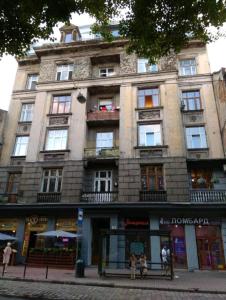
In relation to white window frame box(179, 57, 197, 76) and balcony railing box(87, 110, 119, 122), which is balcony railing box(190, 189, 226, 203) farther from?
white window frame box(179, 57, 197, 76)

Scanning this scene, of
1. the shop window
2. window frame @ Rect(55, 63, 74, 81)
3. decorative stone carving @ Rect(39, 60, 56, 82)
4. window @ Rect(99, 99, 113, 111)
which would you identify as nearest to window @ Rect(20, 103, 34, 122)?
decorative stone carving @ Rect(39, 60, 56, 82)

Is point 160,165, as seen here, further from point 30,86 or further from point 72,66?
point 30,86

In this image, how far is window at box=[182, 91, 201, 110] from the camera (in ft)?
73.7

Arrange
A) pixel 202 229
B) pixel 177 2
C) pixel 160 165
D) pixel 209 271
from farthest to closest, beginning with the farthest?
pixel 160 165, pixel 202 229, pixel 209 271, pixel 177 2

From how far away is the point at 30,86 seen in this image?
26641mm

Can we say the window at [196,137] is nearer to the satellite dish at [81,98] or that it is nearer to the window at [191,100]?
the window at [191,100]

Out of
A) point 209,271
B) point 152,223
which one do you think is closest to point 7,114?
point 152,223

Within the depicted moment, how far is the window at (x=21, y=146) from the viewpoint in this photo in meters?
23.0

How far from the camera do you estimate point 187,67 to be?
2450 cm

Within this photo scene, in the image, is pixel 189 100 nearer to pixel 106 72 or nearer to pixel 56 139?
pixel 106 72

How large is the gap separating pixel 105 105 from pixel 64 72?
5.78m

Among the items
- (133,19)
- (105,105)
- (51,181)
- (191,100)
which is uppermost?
(105,105)

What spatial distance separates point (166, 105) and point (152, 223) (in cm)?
1006

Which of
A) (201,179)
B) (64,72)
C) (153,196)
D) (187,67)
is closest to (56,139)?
(64,72)
